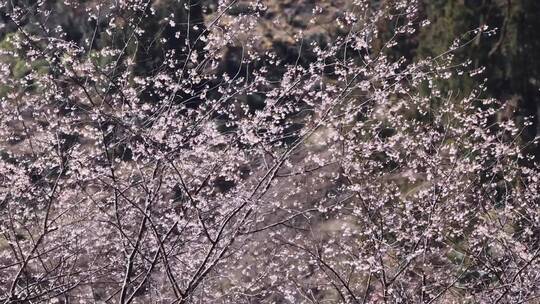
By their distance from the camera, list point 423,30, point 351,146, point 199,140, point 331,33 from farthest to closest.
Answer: point 331,33 → point 423,30 → point 351,146 → point 199,140

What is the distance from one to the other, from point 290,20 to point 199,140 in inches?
1108

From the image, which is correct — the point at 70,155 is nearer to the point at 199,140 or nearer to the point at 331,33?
the point at 199,140

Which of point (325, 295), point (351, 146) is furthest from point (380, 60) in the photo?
point (325, 295)

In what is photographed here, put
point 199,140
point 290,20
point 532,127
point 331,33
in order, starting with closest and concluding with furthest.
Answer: point 199,140, point 532,127, point 331,33, point 290,20

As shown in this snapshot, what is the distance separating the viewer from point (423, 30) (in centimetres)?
2286

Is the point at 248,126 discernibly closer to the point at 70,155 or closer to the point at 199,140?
the point at 199,140

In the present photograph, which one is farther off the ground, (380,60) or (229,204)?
(380,60)

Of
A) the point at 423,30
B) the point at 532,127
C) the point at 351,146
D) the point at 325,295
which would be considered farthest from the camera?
the point at 423,30

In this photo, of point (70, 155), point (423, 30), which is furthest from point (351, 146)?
point (423, 30)

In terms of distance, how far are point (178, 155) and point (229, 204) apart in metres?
0.90

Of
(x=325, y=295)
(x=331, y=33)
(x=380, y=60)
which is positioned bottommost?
(x=380, y=60)

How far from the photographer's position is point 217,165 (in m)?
6.24

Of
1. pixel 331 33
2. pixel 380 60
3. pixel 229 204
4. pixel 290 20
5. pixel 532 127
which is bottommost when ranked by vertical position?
pixel 229 204

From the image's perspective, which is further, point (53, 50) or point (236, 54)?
point (236, 54)
